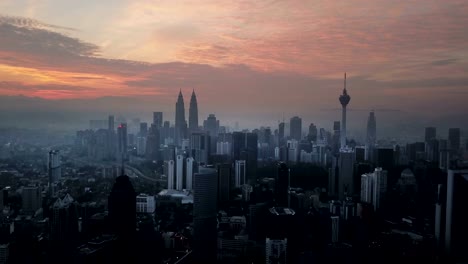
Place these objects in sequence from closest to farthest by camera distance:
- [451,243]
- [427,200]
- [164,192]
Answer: [451,243] < [427,200] < [164,192]

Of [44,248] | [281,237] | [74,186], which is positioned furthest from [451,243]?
[74,186]

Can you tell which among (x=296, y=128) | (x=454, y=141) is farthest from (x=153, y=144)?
(x=454, y=141)

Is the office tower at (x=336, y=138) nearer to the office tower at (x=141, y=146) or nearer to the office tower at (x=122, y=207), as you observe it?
the office tower at (x=141, y=146)

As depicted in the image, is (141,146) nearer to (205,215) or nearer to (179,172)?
(179,172)

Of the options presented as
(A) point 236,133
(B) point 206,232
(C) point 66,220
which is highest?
(A) point 236,133

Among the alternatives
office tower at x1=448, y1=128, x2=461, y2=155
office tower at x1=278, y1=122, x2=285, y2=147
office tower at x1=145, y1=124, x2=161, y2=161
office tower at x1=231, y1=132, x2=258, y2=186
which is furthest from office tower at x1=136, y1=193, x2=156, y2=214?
office tower at x1=448, y1=128, x2=461, y2=155

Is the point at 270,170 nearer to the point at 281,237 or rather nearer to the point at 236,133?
the point at 236,133

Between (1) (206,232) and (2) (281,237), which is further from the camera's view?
(1) (206,232)

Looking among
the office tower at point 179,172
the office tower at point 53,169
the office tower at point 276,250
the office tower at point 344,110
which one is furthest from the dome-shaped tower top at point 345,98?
the office tower at point 53,169
